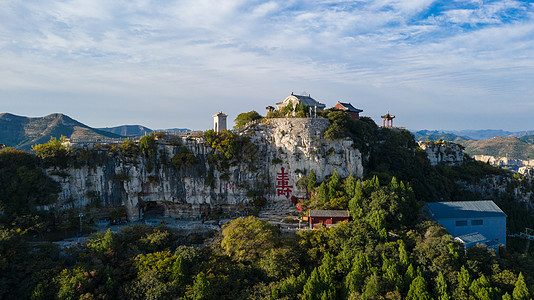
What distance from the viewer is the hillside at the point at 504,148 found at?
461 feet

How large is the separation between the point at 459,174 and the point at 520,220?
955 centimetres

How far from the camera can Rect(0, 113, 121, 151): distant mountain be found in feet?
212

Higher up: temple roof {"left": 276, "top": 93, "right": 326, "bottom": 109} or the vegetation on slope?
temple roof {"left": 276, "top": 93, "right": 326, "bottom": 109}

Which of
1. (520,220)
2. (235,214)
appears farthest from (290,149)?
(520,220)

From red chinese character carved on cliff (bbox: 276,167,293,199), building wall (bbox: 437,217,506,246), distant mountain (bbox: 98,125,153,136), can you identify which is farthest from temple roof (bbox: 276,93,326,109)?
distant mountain (bbox: 98,125,153,136)

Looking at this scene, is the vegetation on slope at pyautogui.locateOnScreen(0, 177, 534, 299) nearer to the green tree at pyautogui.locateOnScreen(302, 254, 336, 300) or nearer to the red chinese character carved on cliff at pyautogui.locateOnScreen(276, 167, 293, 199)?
the green tree at pyautogui.locateOnScreen(302, 254, 336, 300)

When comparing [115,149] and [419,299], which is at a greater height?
[115,149]

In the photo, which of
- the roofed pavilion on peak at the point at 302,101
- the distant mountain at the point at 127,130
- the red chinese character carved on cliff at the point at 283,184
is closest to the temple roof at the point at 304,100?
the roofed pavilion on peak at the point at 302,101

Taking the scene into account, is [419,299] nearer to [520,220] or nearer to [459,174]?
[520,220]

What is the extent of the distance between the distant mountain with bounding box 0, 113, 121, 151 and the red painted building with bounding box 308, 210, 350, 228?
50.7 m

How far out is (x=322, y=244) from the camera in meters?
24.5

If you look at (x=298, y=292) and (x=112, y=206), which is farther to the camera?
(x=112, y=206)

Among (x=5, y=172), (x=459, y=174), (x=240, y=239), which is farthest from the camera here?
(x=459, y=174)

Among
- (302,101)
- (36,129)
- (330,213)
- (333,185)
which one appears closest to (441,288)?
(330,213)
